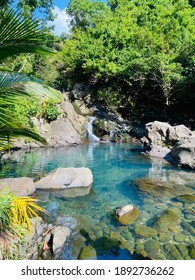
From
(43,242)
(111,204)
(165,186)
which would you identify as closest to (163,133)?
(165,186)

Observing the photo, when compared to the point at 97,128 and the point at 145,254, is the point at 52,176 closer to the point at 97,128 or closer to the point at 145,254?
the point at 145,254

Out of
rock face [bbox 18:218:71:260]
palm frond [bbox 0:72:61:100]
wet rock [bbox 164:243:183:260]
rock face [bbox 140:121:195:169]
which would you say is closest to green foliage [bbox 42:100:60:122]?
rock face [bbox 140:121:195:169]

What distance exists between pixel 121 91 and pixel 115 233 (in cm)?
1884

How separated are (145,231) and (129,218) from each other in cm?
65

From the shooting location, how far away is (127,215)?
20.1 feet

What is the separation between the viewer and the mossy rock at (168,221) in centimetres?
555

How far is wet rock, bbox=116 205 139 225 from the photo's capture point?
19.2 feet

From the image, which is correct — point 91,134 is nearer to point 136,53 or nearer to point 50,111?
point 50,111

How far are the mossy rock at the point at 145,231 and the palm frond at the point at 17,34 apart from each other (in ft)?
14.5

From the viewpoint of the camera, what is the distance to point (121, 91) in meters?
22.8

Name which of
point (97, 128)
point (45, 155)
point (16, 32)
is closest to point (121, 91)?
point (97, 128)

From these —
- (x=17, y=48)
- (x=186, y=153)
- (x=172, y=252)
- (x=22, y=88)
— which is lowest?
(x=172, y=252)

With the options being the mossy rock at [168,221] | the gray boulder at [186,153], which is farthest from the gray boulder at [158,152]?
the mossy rock at [168,221]

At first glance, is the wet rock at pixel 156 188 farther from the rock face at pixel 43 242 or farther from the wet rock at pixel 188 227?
the rock face at pixel 43 242
